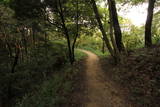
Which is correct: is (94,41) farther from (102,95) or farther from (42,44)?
(102,95)

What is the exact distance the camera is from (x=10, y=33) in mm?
6703

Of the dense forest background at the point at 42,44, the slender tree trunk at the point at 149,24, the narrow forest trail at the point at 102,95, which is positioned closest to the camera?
the narrow forest trail at the point at 102,95

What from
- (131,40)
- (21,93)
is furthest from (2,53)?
(131,40)

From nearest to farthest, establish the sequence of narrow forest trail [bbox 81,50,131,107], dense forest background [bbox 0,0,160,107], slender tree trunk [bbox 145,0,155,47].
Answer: narrow forest trail [bbox 81,50,131,107] < dense forest background [bbox 0,0,160,107] < slender tree trunk [bbox 145,0,155,47]

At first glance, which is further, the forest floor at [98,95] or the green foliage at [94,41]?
the green foliage at [94,41]

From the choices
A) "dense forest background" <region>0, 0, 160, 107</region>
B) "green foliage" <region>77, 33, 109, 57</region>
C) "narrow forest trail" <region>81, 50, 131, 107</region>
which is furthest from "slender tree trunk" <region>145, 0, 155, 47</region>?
"green foliage" <region>77, 33, 109, 57</region>

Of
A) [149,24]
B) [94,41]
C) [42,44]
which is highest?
[149,24]

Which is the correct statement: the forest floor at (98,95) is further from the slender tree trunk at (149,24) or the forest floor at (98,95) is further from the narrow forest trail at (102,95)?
the slender tree trunk at (149,24)

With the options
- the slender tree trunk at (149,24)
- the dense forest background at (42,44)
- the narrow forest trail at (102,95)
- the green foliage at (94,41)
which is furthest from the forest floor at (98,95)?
the green foliage at (94,41)

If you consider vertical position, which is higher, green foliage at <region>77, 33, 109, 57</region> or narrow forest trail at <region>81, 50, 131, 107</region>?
green foliage at <region>77, 33, 109, 57</region>

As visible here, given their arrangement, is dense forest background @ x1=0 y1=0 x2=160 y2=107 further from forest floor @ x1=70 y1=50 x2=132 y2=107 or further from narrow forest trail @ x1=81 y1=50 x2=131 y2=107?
narrow forest trail @ x1=81 y1=50 x2=131 y2=107

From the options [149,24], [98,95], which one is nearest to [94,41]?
[149,24]

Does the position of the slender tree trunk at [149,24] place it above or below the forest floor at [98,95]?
above

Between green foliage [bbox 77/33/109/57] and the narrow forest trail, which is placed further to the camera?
green foliage [bbox 77/33/109/57]
